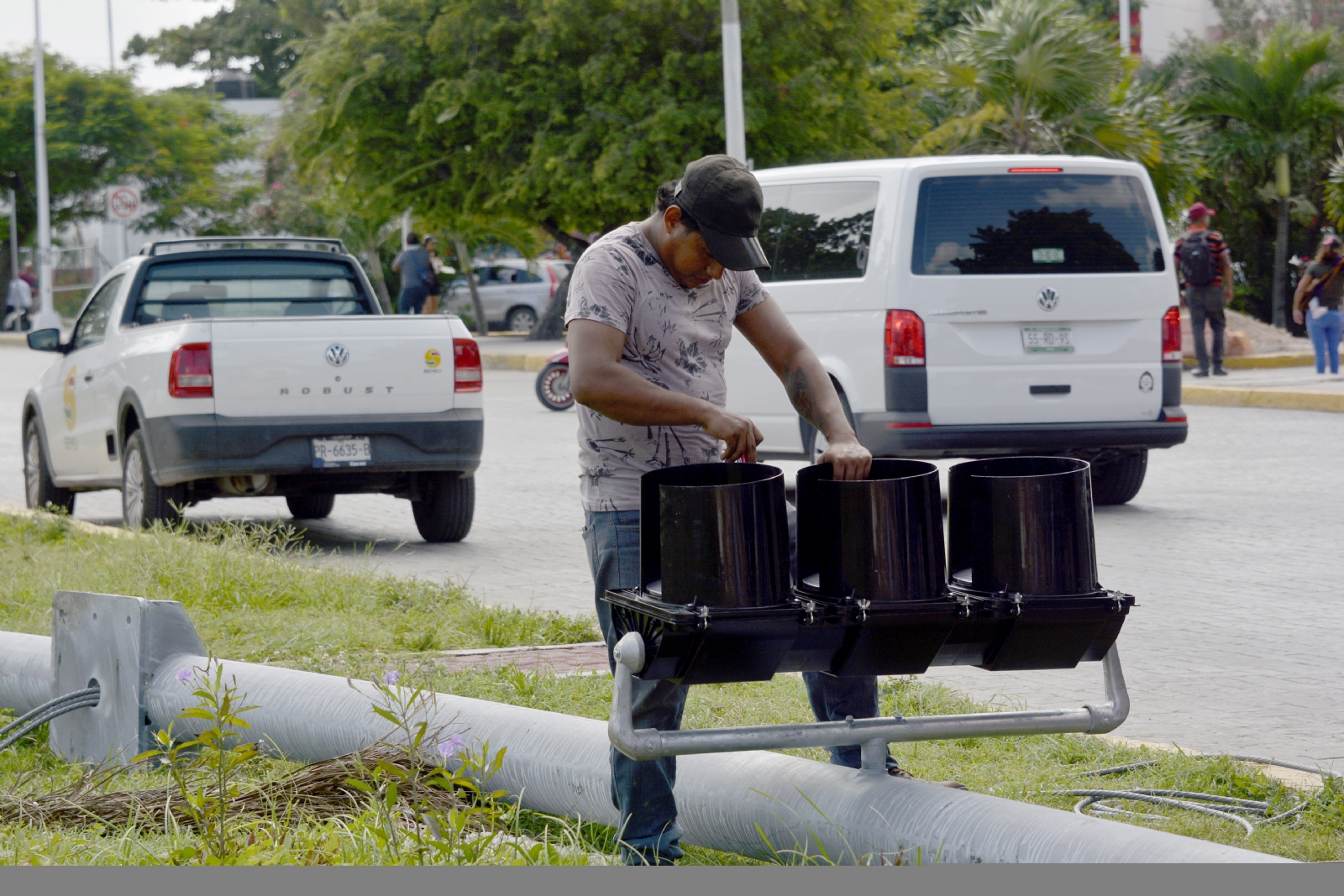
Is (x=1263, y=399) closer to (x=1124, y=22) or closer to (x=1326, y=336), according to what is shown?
(x=1326, y=336)

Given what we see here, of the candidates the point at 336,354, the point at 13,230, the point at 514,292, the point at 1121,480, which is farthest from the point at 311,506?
the point at 13,230

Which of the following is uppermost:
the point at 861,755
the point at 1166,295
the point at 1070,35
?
the point at 1070,35

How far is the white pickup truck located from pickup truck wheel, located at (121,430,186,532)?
1 cm

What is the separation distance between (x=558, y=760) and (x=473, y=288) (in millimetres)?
31615

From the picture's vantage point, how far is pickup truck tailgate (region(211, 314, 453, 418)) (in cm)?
898

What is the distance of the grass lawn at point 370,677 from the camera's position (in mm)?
3545

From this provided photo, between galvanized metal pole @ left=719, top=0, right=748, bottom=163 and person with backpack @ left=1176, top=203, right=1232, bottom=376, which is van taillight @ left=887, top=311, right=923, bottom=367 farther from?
person with backpack @ left=1176, top=203, right=1232, bottom=376

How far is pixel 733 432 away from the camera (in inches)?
135

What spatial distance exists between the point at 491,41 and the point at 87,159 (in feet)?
75.3

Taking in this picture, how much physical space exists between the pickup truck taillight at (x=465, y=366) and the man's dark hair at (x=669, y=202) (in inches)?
222

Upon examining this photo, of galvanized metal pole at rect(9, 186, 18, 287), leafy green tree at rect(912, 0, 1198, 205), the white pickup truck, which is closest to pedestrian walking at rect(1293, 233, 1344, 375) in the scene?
leafy green tree at rect(912, 0, 1198, 205)

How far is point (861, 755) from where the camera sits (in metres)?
3.74

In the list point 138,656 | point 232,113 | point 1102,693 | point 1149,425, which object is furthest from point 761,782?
point 232,113

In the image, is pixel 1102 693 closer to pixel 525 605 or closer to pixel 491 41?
pixel 525 605
